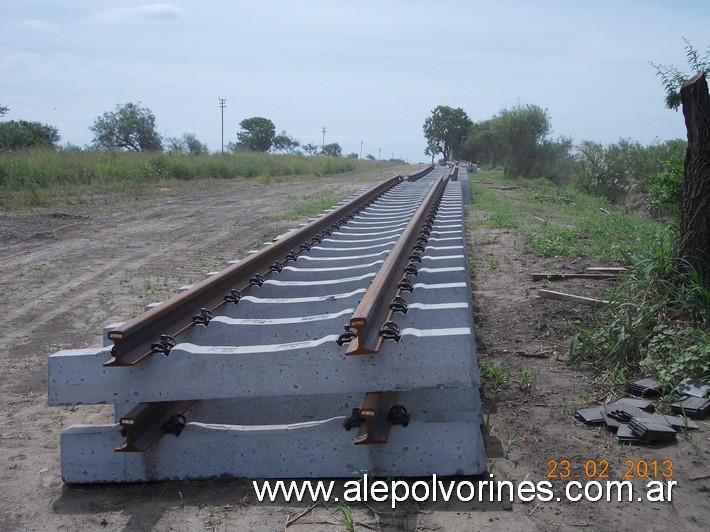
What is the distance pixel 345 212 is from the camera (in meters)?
9.62

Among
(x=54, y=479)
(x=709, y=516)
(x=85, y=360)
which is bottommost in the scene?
(x=54, y=479)

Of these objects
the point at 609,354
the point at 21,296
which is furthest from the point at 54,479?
the point at 21,296

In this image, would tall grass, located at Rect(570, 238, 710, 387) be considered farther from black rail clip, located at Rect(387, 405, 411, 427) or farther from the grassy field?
black rail clip, located at Rect(387, 405, 411, 427)

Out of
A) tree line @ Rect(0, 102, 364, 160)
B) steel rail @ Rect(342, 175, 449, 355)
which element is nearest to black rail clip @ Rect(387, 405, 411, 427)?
steel rail @ Rect(342, 175, 449, 355)

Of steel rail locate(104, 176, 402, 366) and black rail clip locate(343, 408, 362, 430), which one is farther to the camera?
steel rail locate(104, 176, 402, 366)

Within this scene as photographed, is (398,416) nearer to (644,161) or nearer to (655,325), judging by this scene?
(655,325)

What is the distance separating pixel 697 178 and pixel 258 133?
282 feet

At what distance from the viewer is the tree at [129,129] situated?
5416cm

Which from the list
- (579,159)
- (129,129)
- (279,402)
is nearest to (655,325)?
(279,402)

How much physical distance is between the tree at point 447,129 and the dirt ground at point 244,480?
7914 cm

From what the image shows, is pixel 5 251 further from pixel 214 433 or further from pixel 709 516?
pixel 709 516

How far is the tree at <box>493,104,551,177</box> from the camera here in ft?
129

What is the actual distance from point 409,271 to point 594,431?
6.19ft

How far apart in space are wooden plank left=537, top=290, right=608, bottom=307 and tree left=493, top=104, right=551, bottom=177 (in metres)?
34.7
